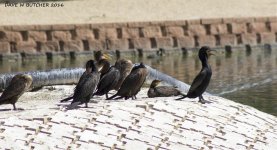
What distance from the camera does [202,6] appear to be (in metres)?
40.9

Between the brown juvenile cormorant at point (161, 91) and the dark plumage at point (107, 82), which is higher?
the dark plumage at point (107, 82)

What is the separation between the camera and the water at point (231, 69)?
85.4ft

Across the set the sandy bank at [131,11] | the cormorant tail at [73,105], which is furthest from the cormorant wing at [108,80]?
the sandy bank at [131,11]

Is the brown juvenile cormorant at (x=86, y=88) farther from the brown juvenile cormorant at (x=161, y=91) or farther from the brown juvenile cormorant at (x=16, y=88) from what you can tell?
the brown juvenile cormorant at (x=161, y=91)

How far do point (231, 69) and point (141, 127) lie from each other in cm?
1646

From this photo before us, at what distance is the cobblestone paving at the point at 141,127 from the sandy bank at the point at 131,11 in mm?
19996

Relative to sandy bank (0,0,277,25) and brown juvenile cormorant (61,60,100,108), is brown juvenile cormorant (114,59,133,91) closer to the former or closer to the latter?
brown juvenile cormorant (61,60,100,108)

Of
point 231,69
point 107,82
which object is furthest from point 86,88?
point 231,69

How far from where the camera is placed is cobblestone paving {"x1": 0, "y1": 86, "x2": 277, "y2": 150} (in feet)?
51.1

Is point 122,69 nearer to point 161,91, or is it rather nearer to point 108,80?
point 161,91

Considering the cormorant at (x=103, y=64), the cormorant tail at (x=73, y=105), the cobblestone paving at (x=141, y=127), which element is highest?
the cormorant at (x=103, y=64)

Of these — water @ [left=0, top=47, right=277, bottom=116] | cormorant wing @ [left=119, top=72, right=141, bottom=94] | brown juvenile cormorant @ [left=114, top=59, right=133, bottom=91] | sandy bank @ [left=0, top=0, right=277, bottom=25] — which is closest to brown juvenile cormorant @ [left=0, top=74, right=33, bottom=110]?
cormorant wing @ [left=119, top=72, right=141, bottom=94]

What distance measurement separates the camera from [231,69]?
32.9 meters

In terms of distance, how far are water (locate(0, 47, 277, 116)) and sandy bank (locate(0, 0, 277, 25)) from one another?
1994 millimetres
